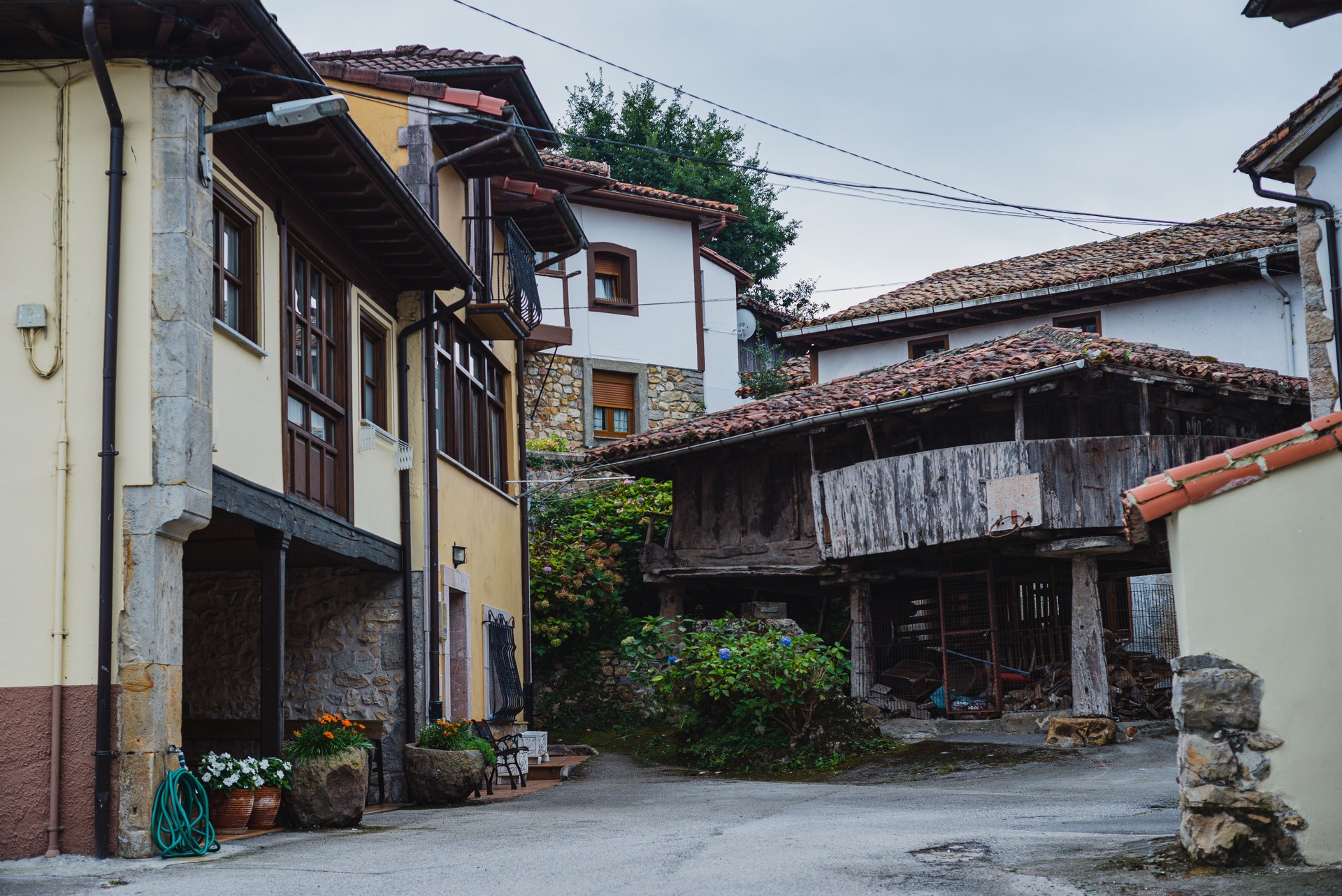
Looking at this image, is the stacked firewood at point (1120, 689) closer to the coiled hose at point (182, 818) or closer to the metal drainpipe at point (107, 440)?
the coiled hose at point (182, 818)

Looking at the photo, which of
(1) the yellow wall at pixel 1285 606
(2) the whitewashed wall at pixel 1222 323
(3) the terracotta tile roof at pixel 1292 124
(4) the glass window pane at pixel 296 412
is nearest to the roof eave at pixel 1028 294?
(2) the whitewashed wall at pixel 1222 323

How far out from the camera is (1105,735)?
1659 cm

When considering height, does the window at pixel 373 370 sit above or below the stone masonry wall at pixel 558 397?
below

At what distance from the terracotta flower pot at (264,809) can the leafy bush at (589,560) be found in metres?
10.1

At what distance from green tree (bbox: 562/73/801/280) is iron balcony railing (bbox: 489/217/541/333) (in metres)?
16.1

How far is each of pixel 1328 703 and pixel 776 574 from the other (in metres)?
14.1

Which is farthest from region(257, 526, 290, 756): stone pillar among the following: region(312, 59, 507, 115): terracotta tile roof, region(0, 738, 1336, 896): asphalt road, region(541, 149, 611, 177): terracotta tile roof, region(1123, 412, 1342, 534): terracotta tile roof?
region(541, 149, 611, 177): terracotta tile roof

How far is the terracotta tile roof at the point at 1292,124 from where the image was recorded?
1244cm

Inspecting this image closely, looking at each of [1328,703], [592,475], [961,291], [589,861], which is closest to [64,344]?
[589,861]

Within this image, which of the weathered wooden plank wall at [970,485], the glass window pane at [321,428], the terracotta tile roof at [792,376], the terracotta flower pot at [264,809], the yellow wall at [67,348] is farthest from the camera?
the terracotta tile roof at [792,376]

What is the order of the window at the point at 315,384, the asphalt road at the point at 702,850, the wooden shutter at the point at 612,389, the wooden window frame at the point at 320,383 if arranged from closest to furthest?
the asphalt road at the point at 702,850 < the wooden window frame at the point at 320,383 < the window at the point at 315,384 < the wooden shutter at the point at 612,389

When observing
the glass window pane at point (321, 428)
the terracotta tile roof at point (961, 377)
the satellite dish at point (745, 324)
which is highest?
the satellite dish at point (745, 324)

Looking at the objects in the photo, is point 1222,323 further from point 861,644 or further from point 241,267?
point 241,267

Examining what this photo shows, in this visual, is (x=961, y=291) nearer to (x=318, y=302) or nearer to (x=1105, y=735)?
(x=1105, y=735)
